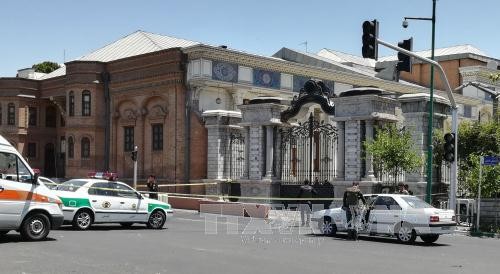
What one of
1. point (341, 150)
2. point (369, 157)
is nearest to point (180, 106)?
point (341, 150)

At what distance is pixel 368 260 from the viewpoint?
12797 millimetres

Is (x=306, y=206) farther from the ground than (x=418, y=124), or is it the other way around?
(x=418, y=124)

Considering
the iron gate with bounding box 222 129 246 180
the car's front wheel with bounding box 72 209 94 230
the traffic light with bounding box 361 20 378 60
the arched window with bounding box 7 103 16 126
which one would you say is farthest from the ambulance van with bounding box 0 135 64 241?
the arched window with bounding box 7 103 16 126

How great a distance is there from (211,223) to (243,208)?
4.37 m

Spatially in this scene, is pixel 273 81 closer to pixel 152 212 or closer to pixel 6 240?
Result: pixel 152 212

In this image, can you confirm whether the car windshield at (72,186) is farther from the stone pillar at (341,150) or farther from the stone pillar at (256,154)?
the stone pillar at (256,154)

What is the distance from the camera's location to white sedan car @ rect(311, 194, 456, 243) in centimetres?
1648

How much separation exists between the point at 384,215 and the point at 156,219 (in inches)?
279

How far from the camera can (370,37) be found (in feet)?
59.2

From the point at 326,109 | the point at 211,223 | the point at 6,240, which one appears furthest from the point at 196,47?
the point at 6,240

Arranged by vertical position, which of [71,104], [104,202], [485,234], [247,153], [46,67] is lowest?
[485,234]

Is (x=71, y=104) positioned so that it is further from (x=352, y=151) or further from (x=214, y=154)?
(x=352, y=151)

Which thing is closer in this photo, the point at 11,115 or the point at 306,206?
the point at 306,206

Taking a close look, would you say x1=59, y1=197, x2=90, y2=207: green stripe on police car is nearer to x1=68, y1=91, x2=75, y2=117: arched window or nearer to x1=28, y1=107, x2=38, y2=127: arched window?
x1=68, y1=91, x2=75, y2=117: arched window
